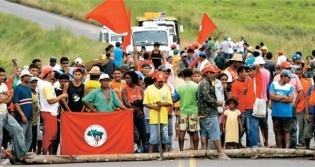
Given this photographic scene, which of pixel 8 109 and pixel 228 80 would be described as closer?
pixel 8 109

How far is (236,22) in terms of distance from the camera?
68.9 meters

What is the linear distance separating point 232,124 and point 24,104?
417 centimetres

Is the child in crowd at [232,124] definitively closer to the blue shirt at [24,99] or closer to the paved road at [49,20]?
the blue shirt at [24,99]

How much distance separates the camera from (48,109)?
1811 cm

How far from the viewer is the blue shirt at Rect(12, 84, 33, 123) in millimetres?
17703

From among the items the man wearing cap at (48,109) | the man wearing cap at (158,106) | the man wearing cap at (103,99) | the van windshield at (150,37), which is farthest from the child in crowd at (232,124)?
the van windshield at (150,37)

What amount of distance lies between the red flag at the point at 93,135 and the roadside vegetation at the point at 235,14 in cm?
3236

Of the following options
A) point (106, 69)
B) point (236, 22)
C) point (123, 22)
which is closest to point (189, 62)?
point (106, 69)

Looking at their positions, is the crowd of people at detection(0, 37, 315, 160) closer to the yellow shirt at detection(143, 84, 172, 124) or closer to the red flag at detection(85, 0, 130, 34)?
the yellow shirt at detection(143, 84, 172, 124)

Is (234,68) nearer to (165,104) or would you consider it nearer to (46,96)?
(165,104)

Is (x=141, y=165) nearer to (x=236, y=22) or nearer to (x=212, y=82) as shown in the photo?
(x=212, y=82)

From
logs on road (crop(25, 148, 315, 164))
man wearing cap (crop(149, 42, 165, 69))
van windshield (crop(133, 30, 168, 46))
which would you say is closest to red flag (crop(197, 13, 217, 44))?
man wearing cap (crop(149, 42, 165, 69))

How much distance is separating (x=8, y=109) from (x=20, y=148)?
101 cm

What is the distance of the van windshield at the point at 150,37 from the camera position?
36.3m
